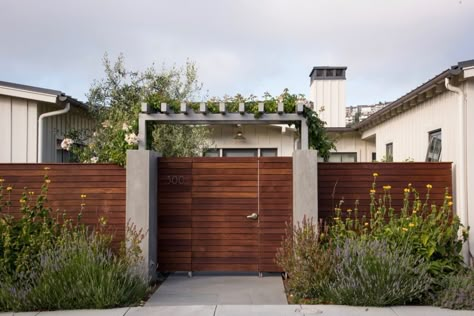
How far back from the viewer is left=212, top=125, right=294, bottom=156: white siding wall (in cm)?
1605

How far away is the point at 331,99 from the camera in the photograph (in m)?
20.4

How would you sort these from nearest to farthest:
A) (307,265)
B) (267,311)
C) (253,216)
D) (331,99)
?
(267,311) → (307,265) → (253,216) → (331,99)

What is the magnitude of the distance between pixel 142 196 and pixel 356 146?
36.5ft

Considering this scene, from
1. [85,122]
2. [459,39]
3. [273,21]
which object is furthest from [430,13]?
[85,122]

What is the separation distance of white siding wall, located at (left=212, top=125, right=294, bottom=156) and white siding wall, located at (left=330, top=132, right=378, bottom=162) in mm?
2692

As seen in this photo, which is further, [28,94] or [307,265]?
[28,94]

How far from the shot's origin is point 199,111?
9102mm

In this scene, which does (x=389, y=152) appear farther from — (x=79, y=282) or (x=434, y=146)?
(x=79, y=282)

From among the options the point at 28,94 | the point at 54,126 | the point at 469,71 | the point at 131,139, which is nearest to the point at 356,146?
the point at 469,71

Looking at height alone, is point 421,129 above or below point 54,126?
below

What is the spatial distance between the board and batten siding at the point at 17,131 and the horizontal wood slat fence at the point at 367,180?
605 cm

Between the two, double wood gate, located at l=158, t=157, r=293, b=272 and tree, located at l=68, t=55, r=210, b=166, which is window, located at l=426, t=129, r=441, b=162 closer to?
double wood gate, located at l=158, t=157, r=293, b=272

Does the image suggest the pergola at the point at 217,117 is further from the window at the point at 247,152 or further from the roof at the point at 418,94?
the window at the point at 247,152

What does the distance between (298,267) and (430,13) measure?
24.6 feet
